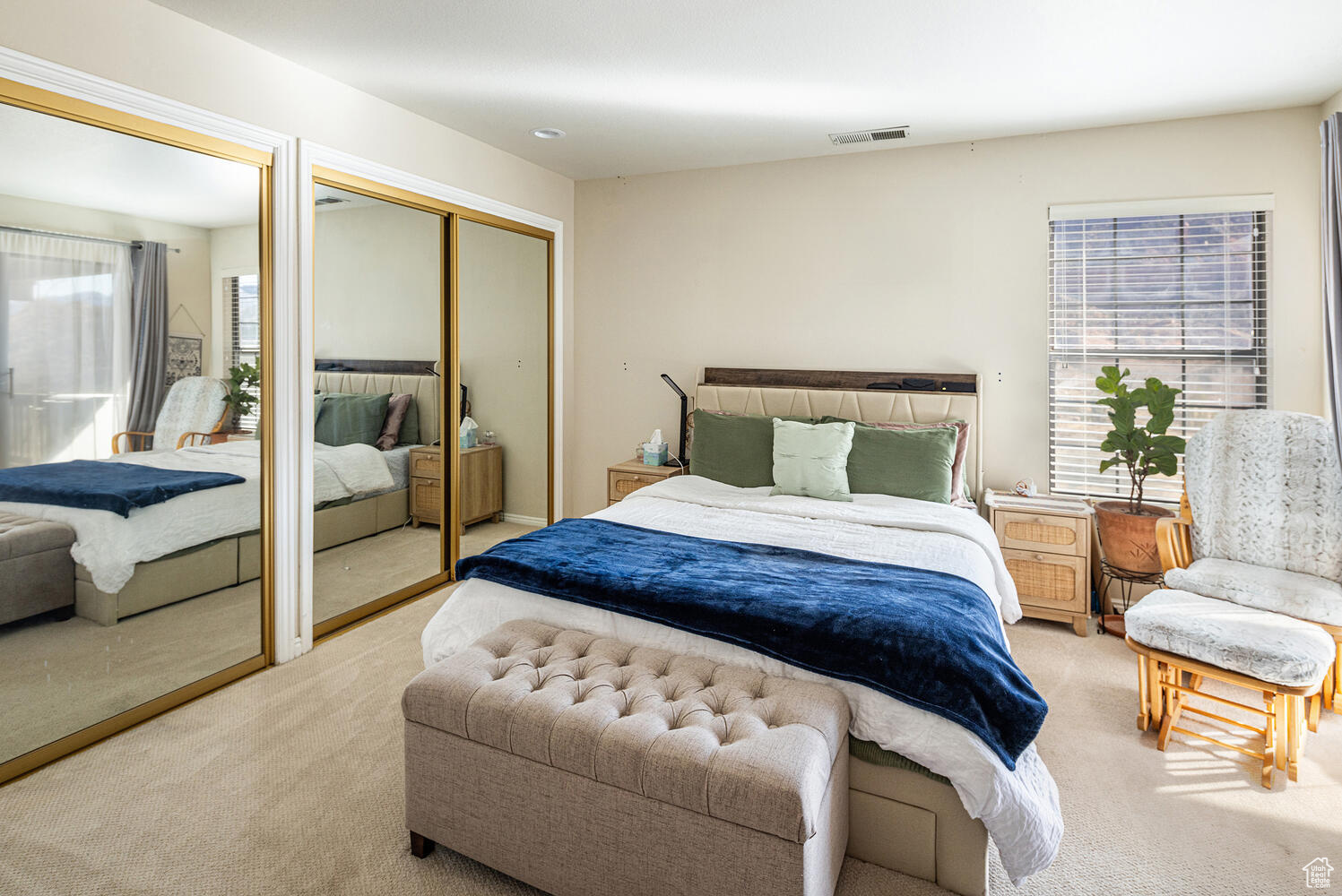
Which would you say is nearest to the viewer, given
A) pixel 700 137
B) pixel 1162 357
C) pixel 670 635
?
pixel 670 635

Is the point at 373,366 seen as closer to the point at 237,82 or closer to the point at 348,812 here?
the point at 237,82

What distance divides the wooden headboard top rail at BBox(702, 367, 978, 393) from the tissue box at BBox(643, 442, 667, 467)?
525 millimetres

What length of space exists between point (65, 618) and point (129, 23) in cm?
204

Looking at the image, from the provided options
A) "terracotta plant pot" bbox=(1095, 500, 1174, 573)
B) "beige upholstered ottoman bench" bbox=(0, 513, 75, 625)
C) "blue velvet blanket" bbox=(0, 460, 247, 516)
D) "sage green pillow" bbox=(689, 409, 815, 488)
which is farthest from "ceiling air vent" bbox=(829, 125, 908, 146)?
"beige upholstered ottoman bench" bbox=(0, 513, 75, 625)

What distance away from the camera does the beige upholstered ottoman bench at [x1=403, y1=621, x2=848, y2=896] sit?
1520 millimetres

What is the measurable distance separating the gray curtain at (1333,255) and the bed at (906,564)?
1.34 meters

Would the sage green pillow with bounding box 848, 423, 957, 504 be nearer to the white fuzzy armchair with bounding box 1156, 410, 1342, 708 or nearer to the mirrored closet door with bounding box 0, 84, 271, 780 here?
the white fuzzy armchair with bounding box 1156, 410, 1342, 708

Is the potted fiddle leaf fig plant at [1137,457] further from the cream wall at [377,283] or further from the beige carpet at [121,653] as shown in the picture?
the beige carpet at [121,653]

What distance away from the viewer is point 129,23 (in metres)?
2.46

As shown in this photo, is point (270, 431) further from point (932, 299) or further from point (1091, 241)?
point (1091, 241)

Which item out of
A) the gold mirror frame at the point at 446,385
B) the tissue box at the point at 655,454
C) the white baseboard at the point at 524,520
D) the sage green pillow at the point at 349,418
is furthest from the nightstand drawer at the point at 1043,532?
the sage green pillow at the point at 349,418

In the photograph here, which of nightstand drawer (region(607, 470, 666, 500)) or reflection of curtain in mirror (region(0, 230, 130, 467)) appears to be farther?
nightstand drawer (region(607, 470, 666, 500))

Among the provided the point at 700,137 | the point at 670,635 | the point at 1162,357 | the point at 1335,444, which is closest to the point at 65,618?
the point at 670,635

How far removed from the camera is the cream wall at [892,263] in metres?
3.48
